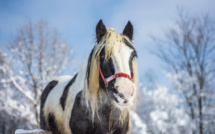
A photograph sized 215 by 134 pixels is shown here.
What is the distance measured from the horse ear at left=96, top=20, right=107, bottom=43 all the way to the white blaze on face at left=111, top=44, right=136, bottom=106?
0.36 m

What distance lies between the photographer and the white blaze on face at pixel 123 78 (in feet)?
5.88

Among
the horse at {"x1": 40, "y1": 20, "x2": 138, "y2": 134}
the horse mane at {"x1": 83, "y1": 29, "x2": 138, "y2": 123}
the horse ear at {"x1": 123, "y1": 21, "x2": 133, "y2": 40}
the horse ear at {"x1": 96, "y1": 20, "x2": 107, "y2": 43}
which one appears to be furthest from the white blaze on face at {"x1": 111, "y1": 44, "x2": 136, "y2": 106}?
the horse ear at {"x1": 123, "y1": 21, "x2": 133, "y2": 40}

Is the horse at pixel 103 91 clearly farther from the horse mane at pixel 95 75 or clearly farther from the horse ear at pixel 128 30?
the horse ear at pixel 128 30

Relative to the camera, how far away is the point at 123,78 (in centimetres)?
186

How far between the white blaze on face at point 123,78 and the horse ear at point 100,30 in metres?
0.36

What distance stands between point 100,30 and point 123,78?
34.9 inches

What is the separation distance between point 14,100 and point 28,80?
7.19ft

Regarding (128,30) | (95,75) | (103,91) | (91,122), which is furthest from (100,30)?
(91,122)

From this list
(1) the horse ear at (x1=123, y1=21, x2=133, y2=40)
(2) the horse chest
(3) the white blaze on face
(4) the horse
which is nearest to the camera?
(3) the white blaze on face

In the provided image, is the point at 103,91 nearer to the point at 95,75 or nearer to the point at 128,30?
the point at 95,75

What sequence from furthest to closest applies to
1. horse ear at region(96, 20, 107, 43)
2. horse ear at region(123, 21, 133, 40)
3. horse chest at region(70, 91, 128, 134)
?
horse ear at region(123, 21, 133, 40), horse ear at region(96, 20, 107, 43), horse chest at region(70, 91, 128, 134)

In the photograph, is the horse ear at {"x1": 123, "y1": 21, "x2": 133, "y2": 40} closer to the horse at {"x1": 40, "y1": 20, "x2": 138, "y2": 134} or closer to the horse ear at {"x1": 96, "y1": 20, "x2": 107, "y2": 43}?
the horse at {"x1": 40, "y1": 20, "x2": 138, "y2": 134}

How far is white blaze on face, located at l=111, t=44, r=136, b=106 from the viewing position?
1.79 m

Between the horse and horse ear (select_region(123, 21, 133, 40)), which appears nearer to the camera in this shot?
the horse
